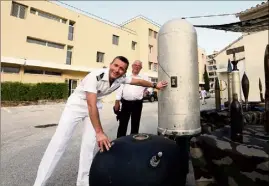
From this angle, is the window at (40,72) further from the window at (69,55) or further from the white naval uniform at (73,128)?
the white naval uniform at (73,128)

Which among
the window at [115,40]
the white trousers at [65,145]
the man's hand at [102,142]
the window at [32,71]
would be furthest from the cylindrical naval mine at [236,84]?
the window at [115,40]

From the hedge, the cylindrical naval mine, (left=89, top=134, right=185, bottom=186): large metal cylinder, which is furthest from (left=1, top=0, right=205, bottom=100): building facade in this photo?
the cylindrical naval mine

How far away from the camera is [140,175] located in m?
1.18

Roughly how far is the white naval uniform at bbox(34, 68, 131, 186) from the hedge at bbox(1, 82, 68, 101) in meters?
14.3

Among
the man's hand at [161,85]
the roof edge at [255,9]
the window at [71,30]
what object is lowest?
the man's hand at [161,85]

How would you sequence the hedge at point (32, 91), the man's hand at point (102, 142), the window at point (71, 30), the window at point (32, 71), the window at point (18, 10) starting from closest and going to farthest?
the man's hand at point (102, 142) < the hedge at point (32, 91) < the window at point (18, 10) < the window at point (32, 71) < the window at point (71, 30)

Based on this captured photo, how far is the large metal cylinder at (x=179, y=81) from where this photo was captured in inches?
81.4

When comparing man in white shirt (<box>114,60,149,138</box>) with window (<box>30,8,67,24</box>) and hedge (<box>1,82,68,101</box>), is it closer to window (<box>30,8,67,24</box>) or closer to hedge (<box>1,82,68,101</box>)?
hedge (<box>1,82,68,101</box>)

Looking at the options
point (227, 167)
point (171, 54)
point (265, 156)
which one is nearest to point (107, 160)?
point (227, 167)

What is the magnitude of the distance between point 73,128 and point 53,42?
18242 millimetres

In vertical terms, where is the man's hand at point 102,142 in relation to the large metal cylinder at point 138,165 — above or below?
above

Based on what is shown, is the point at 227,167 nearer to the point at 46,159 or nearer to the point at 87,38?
the point at 46,159

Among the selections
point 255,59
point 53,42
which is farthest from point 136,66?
point 53,42

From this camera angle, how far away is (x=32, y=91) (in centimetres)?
1491
